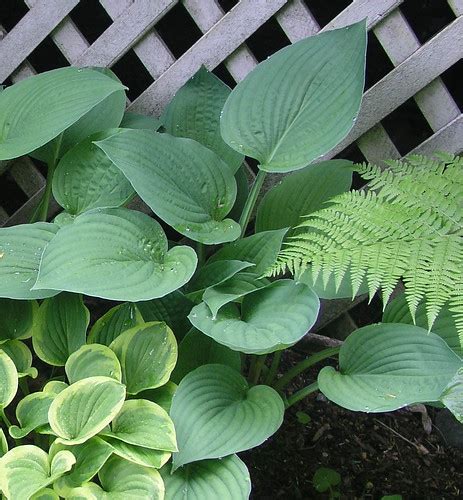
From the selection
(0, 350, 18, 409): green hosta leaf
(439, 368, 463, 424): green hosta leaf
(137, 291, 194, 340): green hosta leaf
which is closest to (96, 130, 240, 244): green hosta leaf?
(137, 291, 194, 340): green hosta leaf

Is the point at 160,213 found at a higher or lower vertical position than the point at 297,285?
higher

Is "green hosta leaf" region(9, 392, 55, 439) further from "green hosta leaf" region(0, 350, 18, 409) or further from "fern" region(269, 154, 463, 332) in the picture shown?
"fern" region(269, 154, 463, 332)

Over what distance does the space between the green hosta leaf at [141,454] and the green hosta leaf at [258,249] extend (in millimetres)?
401

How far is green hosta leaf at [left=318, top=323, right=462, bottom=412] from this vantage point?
1130mm

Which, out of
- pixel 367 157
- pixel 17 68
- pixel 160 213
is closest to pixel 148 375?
pixel 160 213

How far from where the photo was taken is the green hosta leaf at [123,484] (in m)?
1.07

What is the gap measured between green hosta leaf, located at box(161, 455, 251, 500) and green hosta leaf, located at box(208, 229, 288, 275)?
38cm

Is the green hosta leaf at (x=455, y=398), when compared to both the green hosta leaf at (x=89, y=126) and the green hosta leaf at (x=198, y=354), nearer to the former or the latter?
the green hosta leaf at (x=198, y=354)

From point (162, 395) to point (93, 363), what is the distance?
14 centimetres

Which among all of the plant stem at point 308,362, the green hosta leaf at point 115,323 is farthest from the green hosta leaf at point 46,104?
the plant stem at point 308,362

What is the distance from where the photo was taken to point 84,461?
113 centimetres

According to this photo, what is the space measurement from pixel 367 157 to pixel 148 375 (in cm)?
77

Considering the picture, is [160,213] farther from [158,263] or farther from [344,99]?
[344,99]

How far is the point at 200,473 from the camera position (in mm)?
1142
